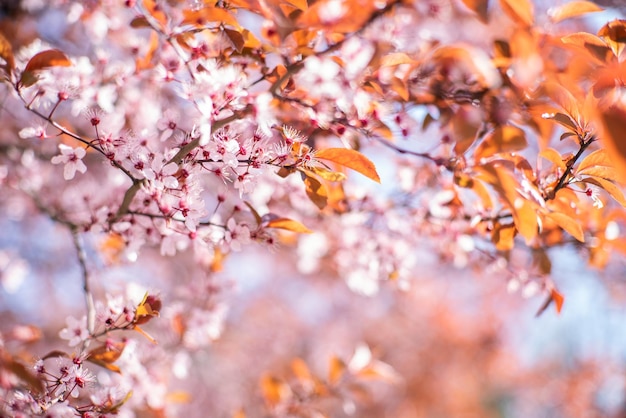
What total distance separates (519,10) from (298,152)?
1.57ft

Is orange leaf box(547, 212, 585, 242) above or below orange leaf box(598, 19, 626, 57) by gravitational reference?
below

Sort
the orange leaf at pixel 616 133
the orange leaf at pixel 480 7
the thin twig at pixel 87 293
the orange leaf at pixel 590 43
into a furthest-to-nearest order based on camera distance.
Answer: the thin twig at pixel 87 293 < the orange leaf at pixel 590 43 < the orange leaf at pixel 480 7 < the orange leaf at pixel 616 133

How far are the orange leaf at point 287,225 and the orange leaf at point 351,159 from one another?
0.19 m

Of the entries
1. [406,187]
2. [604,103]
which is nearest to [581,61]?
[604,103]

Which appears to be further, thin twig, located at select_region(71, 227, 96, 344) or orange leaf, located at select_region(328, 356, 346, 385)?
orange leaf, located at select_region(328, 356, 346, 385)

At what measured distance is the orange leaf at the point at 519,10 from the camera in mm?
836

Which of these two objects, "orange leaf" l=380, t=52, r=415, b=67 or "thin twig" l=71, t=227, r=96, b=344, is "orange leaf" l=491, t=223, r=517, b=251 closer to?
"orange leaf" l=380, t=52, r=415, b=67

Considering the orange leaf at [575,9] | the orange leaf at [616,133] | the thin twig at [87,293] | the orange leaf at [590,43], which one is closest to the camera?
the orange leaf at [616,133]

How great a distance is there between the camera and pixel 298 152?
915 millimetres

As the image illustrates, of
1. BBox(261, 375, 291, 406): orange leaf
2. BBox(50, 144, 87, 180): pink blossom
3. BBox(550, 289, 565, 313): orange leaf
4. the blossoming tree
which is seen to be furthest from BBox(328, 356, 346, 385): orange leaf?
BBox(50, 144, 87, 180): pink blossom

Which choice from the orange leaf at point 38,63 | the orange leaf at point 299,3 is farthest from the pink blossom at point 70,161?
the orange leaf at point 299,3

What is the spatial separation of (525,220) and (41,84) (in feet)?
3.53

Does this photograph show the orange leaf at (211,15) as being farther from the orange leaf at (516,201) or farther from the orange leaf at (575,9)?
the orange leaf at (575,9)

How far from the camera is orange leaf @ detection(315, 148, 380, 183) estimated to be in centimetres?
90
